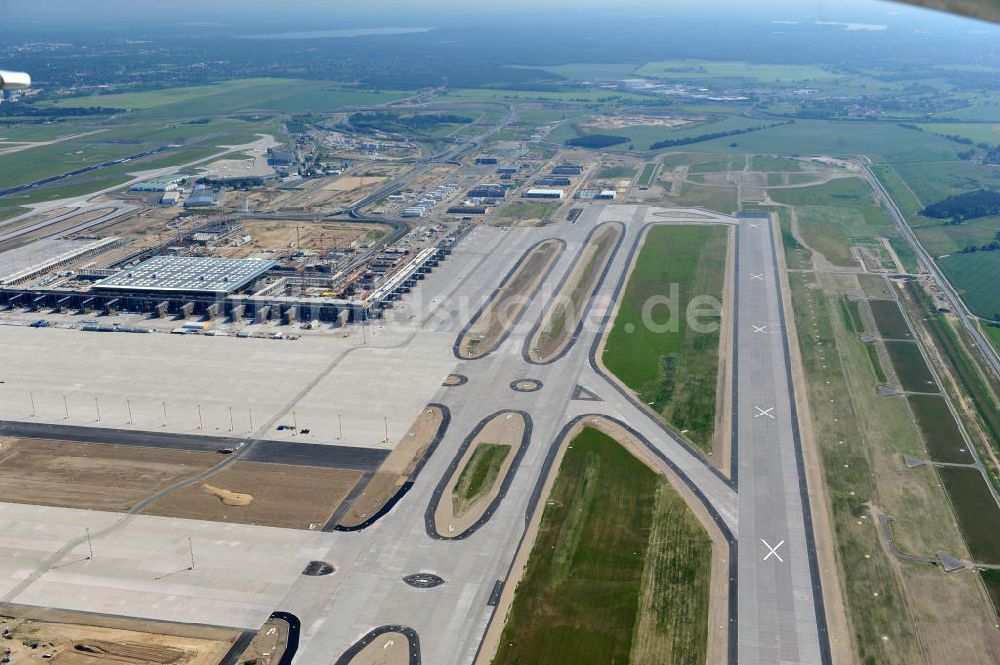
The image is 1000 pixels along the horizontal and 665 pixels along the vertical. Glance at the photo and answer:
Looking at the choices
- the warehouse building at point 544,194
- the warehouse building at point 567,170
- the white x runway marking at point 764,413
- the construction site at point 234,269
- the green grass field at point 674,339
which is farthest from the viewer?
the warehouse building at point 567,170

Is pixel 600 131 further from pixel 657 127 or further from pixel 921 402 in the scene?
pixel 921 402

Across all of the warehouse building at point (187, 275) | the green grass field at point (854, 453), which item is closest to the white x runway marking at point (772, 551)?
the green grass field at point (854, 453)

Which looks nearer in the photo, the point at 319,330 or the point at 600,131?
the point at 319,330

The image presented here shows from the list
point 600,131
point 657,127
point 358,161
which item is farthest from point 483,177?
point 657,127

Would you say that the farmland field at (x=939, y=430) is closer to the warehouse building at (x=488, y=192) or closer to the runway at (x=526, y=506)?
the runway at (x=526, y=506)

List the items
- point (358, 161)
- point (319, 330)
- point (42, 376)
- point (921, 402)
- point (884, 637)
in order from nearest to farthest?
1. point (884, 637)
2. point (921, 402)
3. point (42, 376)
4. point (319, 330)
5. point (358, 161)

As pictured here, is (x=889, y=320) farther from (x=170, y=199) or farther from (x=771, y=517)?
(x=170, y=199)
